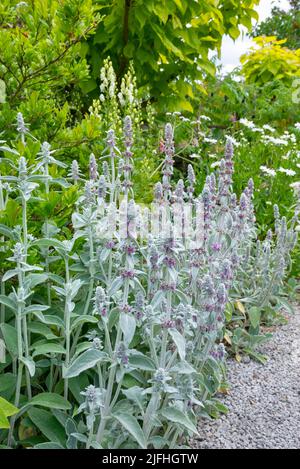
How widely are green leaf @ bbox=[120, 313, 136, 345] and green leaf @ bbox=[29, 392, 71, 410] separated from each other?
37 cm

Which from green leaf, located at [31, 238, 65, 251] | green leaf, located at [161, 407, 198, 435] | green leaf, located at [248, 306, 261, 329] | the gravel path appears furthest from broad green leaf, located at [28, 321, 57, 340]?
green leaf, located at [248, 306, 261, 329]

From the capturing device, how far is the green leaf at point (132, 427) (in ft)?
5.67

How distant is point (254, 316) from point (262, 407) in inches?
25.0

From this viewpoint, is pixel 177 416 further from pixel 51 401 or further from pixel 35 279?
pixel 35 279

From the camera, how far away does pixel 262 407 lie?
8.77 ft

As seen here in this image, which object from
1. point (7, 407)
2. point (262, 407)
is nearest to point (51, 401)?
point (7, 407)

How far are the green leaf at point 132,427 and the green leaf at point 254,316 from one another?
4.94ft

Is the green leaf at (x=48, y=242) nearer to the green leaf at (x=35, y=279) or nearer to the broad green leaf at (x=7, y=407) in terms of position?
the green leaf at (x=35, y=279)

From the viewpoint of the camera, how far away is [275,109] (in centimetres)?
711

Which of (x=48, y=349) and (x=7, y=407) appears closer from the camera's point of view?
(x=7, y=407)

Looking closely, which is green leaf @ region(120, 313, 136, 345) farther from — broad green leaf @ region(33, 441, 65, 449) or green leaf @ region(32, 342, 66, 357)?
broad green leaf @ region(33, 441, 65, 449)

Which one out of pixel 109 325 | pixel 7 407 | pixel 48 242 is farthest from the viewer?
pixel 109 325

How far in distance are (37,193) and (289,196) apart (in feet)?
9.96
